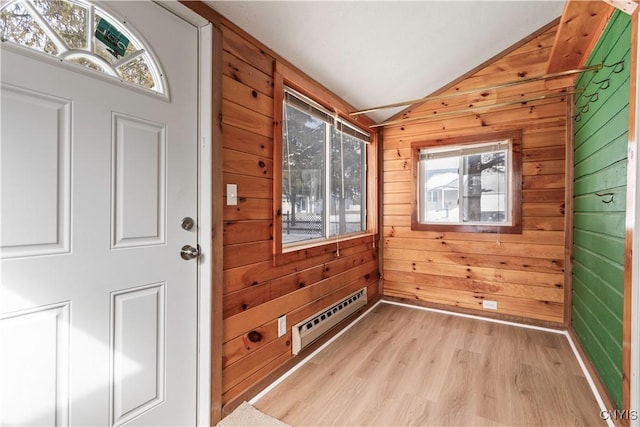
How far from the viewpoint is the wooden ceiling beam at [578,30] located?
166 cm

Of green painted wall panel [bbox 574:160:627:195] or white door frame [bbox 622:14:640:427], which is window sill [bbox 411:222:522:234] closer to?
green painted wall panel [bbox 574:160:627:195]

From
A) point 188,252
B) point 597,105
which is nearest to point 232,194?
point 188,252

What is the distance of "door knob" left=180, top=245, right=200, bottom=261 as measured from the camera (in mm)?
1458

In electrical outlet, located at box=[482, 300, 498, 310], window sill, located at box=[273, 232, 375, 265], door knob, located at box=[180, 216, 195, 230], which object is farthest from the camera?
electrical outlet, located at box=[482, 300, 498, 310]

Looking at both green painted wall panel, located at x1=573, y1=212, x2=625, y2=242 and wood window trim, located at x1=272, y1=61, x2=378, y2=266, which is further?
wood window trim, located at x1=272, y1=61, x2=378, y2=266

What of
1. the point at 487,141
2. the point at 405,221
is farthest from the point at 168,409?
the point at 487,141

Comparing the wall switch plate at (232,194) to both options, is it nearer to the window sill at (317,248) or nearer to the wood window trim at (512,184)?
the window sill at (317,248)

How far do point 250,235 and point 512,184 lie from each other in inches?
101

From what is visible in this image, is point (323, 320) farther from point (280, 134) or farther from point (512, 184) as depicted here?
point (512, 184)

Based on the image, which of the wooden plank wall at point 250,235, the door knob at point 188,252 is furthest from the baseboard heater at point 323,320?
the door knob at point 188,252

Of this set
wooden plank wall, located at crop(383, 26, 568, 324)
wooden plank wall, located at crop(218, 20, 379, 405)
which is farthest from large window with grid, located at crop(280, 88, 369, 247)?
wooden plank wall, located at crop(383, 26, 568, 324)

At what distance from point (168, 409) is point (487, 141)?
10.9 feet

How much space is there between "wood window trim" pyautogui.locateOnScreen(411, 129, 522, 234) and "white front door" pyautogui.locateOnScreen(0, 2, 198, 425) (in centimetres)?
251

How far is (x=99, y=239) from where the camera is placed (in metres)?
1.16
